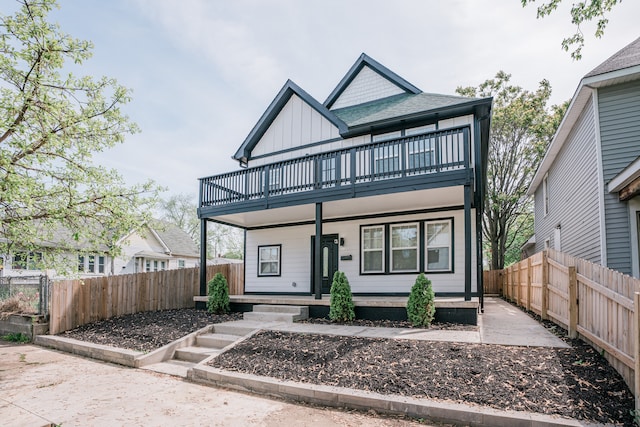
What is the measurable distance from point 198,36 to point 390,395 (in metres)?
9.53

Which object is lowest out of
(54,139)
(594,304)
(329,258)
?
(594,304)

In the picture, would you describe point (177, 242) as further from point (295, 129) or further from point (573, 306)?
point (573, 306)

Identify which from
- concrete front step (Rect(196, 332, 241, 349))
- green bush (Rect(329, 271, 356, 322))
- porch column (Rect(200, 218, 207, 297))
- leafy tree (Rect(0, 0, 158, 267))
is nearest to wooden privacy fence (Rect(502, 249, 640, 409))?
green bush (Rect(329, 271, 356, 322))

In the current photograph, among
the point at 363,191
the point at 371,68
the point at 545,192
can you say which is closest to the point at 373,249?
the point at 363,191

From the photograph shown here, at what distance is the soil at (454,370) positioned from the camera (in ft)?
12.7

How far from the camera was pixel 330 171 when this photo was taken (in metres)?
9.96

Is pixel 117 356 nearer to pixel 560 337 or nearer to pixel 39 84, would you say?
pixel 39 84

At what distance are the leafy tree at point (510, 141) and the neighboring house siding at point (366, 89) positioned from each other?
10.7 meters

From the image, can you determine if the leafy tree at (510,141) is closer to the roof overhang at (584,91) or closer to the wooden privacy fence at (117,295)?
the roof overhang at (584,91)

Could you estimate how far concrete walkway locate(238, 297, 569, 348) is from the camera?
5972mm

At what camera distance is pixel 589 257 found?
368 inches

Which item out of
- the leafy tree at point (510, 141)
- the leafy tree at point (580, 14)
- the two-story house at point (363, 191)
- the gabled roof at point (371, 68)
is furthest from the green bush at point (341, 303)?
the leafy tree at point (510, 141)

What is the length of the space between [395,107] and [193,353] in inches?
364

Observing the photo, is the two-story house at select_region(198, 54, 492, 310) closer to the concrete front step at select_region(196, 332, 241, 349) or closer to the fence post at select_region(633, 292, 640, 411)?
the concrete front step at select_region(196, 332, 241, 349)
